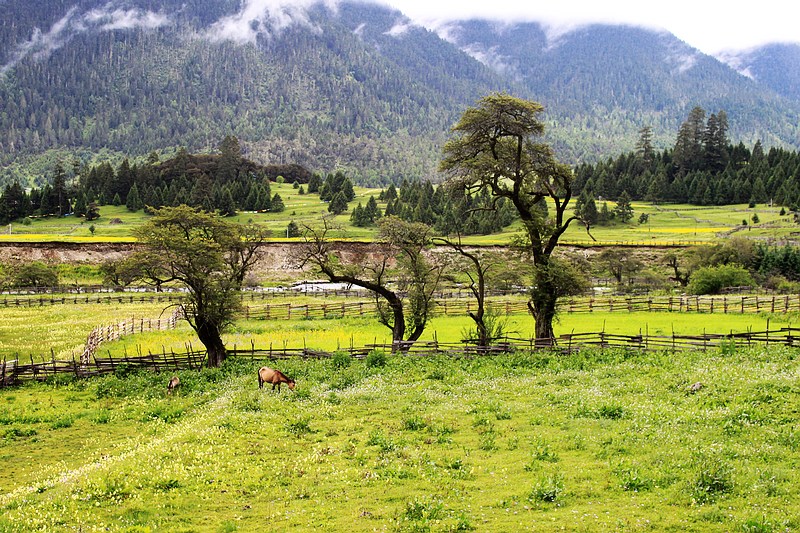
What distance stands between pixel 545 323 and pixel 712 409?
1531 cm

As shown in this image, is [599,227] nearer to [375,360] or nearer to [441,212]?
[441,212]

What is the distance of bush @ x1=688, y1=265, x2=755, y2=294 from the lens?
64812 mm

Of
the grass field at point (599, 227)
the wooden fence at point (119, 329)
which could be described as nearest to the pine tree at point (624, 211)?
the grass field at point (599, 227)

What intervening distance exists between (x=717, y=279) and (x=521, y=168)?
4302cm

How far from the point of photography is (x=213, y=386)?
2619 cm

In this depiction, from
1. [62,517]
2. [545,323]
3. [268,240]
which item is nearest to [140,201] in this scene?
[268,240]

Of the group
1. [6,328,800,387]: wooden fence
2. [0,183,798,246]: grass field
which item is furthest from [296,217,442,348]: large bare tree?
[0,183,798,246]: grass field

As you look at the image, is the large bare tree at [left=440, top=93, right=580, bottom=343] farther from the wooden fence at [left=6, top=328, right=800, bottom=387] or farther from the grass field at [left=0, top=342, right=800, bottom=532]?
the grass field at [left=0, top=342, right=800, bottom=532]

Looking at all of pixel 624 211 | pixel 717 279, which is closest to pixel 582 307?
pixel 717 279

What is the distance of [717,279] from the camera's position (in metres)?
64.8

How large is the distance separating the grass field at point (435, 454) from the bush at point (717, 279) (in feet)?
146

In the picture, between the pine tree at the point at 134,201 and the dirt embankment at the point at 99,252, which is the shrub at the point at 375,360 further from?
the pine tree at the point at 134,201

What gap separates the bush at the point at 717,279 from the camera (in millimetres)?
64812

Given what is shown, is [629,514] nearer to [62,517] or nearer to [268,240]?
[62,517]
